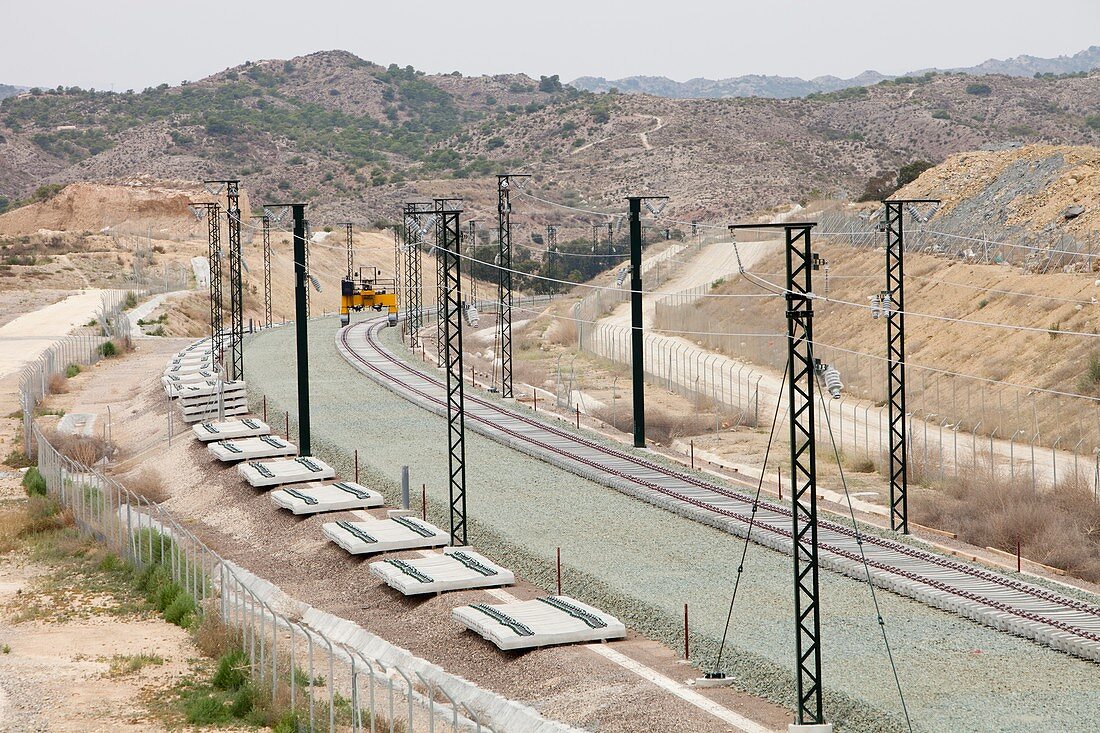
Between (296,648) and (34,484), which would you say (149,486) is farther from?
(296,648)

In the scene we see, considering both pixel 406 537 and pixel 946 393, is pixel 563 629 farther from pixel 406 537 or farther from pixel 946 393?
pixel 946 393

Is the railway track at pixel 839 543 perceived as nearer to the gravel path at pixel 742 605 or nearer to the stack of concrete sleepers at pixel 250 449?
the gravel path at pixel 742 605

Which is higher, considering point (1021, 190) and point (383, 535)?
point (1021, 190)

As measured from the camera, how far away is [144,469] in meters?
48.5

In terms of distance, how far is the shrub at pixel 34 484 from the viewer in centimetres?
4366

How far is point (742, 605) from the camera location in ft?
89.9

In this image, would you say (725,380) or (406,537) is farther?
(725,380)

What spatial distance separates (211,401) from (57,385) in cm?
1440

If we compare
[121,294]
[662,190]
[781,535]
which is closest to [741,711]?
[781,535]

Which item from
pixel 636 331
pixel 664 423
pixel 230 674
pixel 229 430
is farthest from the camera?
pixel 664 423

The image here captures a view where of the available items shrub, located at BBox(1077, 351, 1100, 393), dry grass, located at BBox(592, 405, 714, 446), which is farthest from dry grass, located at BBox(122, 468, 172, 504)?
shrub, located at BBox(1077, 351, 1100, 393)

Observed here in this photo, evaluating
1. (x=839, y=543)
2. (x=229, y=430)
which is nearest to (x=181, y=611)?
(x=839, y=543)

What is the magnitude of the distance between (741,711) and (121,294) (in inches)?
3434

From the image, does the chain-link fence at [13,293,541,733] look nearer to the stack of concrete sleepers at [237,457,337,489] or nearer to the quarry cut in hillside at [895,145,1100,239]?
the stack of concrete sleepers at [237,457,337,489]
